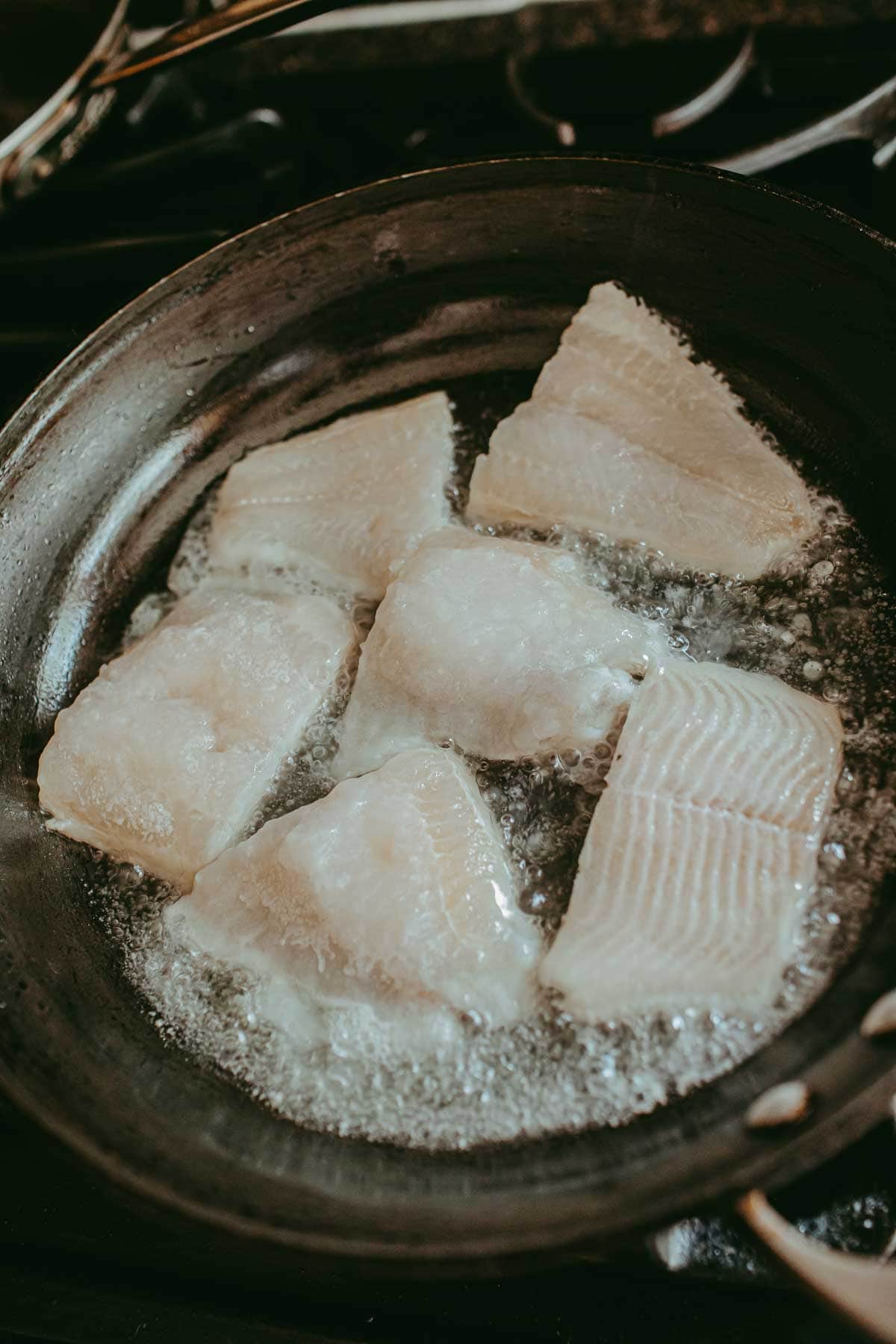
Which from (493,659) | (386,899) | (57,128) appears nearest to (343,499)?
(493,659)

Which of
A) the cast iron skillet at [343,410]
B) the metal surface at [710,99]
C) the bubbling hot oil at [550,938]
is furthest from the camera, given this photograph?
the metal surface at [710,99]

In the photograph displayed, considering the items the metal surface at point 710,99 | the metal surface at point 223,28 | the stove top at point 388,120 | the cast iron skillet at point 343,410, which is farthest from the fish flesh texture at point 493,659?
the metal surface at point 710,99

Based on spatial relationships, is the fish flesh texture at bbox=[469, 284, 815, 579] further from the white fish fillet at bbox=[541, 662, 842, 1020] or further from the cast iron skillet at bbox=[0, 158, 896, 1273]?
the white fish fillet at bbox=[541, 662, 842, 1020]

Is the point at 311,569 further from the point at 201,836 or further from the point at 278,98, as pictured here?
the point at 278,98

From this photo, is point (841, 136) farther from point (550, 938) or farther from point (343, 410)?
point (550, 938)

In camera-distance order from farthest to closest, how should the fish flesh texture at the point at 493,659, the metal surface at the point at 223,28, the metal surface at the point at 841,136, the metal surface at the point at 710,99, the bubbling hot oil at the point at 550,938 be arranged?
1. the metal surface at the point at 710,99
2. the metal surface at the point at 841,136
3. the metal surface at the point at 223,28
4. the fish flesh texture at the point at 493,659
5. the bubbling hot oil at the point at 550,938

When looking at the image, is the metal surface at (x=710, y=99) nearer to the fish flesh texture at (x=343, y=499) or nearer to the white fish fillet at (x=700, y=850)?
the fish flesh texture at (x=343, y=499)
